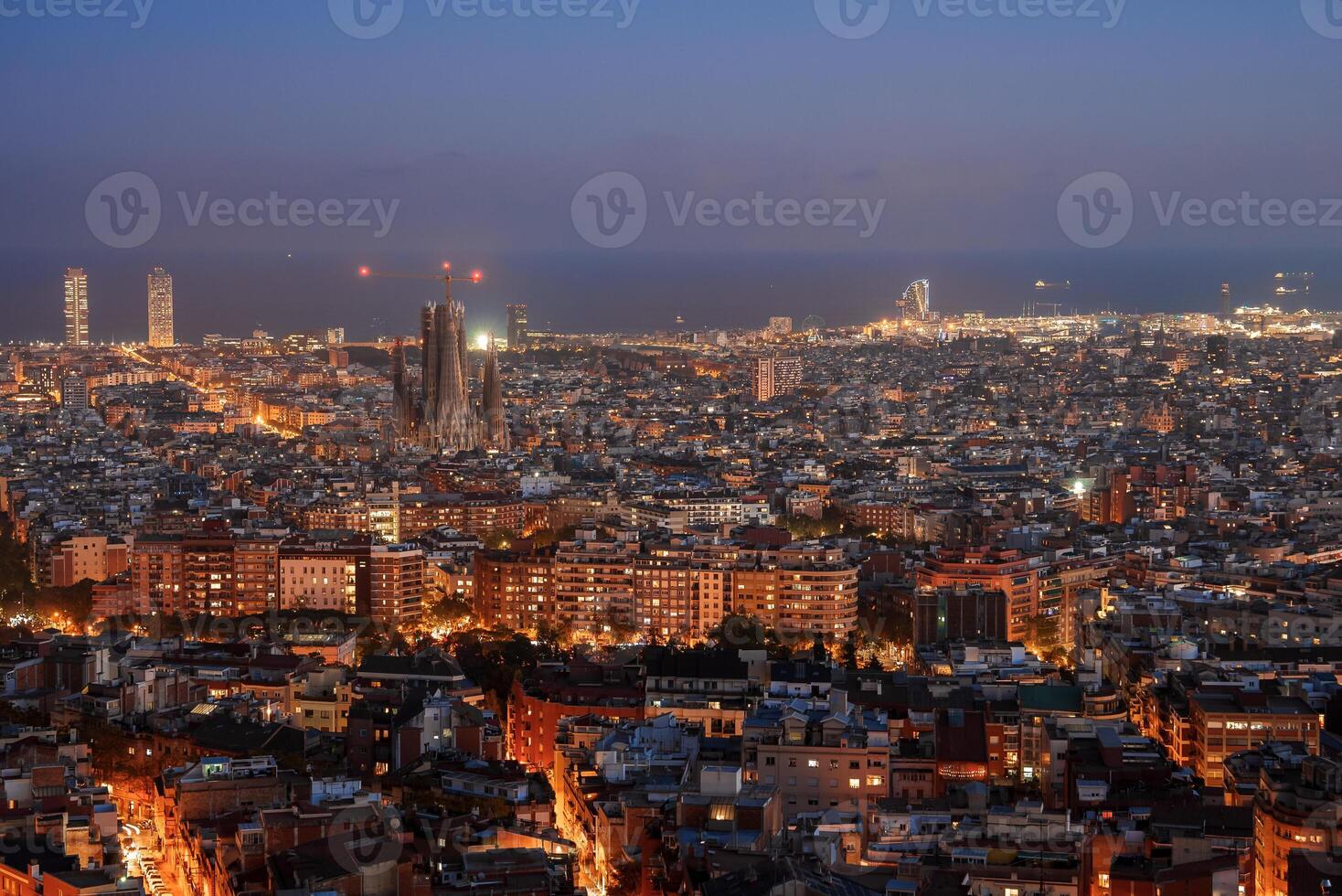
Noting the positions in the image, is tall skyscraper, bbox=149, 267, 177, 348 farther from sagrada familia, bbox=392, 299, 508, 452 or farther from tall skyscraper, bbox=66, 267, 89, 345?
sagrada familia, bbox=392, 299, 508, 452

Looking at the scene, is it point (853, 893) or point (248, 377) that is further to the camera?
point (248, 377)

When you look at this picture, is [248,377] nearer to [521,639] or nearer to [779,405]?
[779,405]

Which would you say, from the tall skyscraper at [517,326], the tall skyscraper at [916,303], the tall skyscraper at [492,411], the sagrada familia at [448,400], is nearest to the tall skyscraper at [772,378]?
the tall skyscraper at [492,411]

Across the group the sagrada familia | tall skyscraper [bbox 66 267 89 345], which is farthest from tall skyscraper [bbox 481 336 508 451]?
tall skyscraper [bbox 66 267 89 345]

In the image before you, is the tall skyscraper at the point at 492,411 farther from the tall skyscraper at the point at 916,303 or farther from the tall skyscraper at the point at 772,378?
the tall skyscraper at the point at 916,303

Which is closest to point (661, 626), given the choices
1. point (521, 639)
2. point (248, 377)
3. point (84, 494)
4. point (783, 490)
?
point (521, 639)

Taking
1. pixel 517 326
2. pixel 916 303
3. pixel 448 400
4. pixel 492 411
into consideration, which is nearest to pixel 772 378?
pixel 492 411

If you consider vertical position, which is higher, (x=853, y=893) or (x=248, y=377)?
(x=248, y=377)
